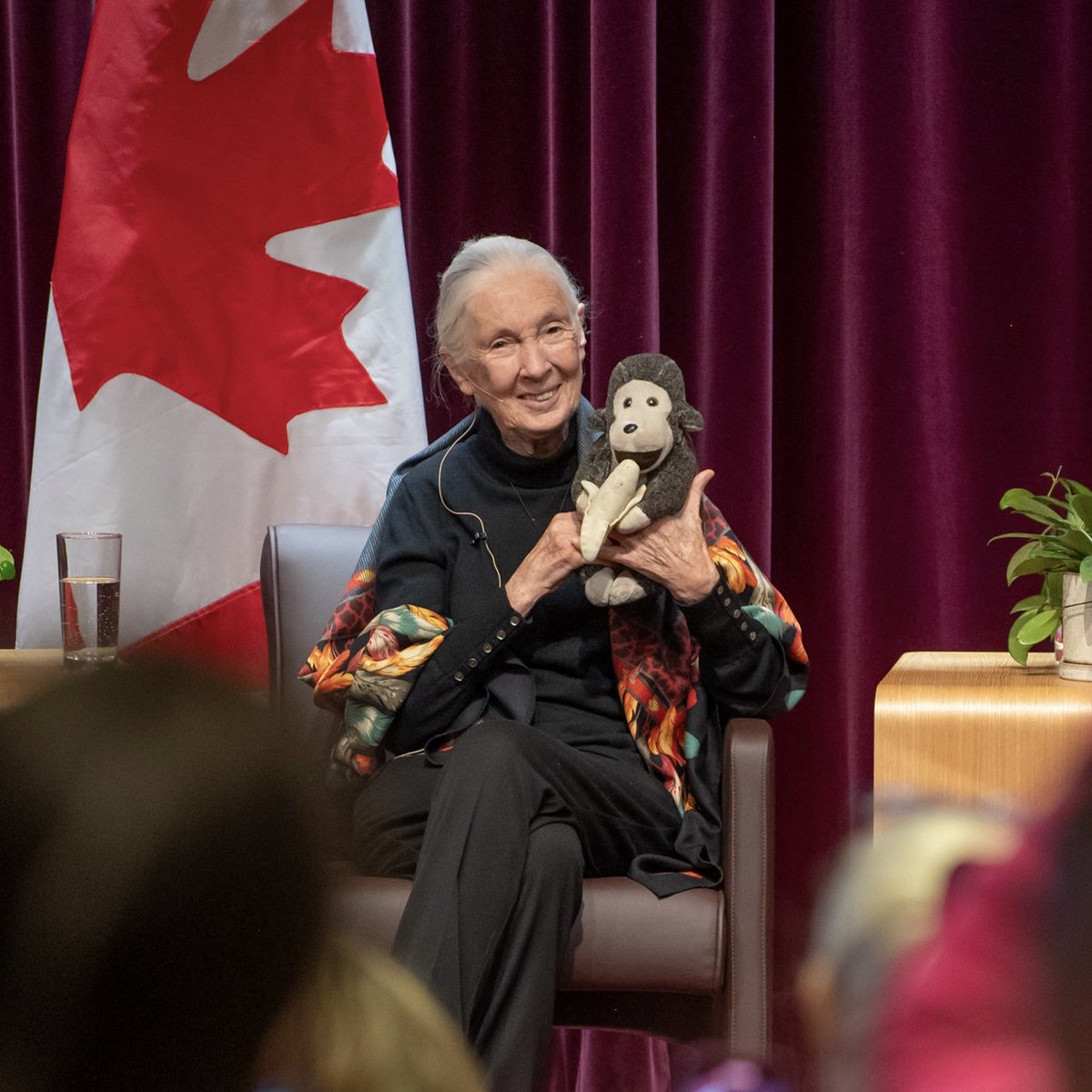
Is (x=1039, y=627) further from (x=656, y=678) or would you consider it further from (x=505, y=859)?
(x=505, y=859)

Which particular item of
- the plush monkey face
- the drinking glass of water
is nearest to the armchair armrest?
the plush monkey face

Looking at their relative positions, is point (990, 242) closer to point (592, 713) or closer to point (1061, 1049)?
point (592, 713)

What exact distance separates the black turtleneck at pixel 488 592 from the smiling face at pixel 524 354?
0.15ft

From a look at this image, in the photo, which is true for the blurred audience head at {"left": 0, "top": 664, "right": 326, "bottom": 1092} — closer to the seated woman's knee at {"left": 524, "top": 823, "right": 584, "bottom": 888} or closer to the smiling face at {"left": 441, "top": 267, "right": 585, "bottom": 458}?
the seated woman's knee at {"left": 524, "top": 823, "right": 584, "bottom": 888}

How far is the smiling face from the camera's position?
2.01m

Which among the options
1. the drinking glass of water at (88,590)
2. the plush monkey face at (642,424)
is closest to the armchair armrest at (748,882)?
the plush monkey face at (642,424)

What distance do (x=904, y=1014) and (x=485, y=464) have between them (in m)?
1.86

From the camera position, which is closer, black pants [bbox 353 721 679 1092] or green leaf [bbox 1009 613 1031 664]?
black pants [bbox 353 721 679 1092]

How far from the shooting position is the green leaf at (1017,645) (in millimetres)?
1903

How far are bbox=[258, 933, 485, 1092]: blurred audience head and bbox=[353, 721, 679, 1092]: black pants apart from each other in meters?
1.20

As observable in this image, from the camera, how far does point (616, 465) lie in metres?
1.84

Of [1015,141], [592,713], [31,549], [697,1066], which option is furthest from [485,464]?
[697,1066]

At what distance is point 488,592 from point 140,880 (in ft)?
5.44

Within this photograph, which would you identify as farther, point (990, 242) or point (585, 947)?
point (990, 242)
